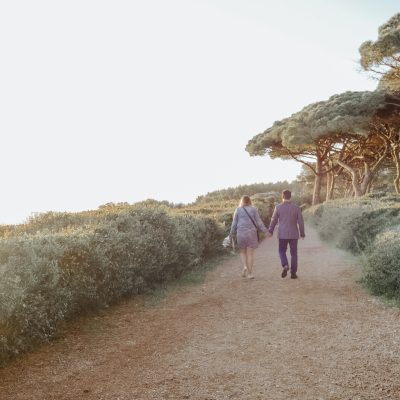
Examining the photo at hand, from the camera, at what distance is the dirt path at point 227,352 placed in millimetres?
4531

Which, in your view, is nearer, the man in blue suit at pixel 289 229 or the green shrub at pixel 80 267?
the green shrub at pixel 80 267

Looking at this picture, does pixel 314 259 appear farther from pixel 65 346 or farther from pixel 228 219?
pixel 65 346

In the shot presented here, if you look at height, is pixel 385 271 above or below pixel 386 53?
below

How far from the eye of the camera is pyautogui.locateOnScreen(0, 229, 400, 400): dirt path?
4.53 meters

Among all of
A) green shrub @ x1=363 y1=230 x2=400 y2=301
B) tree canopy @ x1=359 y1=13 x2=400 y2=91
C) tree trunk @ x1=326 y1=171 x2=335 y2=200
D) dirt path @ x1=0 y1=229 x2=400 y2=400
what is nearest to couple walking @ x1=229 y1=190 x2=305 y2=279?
dirt path @ x1=0 y1=229 x2=400 y2=400

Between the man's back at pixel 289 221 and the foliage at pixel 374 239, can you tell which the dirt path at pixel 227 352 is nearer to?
the foliage at pixel 374 239

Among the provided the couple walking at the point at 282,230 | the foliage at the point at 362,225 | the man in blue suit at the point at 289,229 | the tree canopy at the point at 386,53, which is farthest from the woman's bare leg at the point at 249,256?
the tree canopy at the point at 386,53

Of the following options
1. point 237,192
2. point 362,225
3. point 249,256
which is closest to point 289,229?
point 249,256

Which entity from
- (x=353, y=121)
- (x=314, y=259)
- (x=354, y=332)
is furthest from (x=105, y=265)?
(x=353, y=121)

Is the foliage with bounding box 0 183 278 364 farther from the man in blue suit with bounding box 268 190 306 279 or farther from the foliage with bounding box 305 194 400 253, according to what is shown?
the foliage with bounding box 305 194 400 253

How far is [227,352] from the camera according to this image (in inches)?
219

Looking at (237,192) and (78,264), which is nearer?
(78,264)

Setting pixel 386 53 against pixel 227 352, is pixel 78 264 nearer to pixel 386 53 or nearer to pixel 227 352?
pixel 227 352

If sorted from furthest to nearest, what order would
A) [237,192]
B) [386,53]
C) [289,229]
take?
[237,192] < [386,53] < [289,229]
